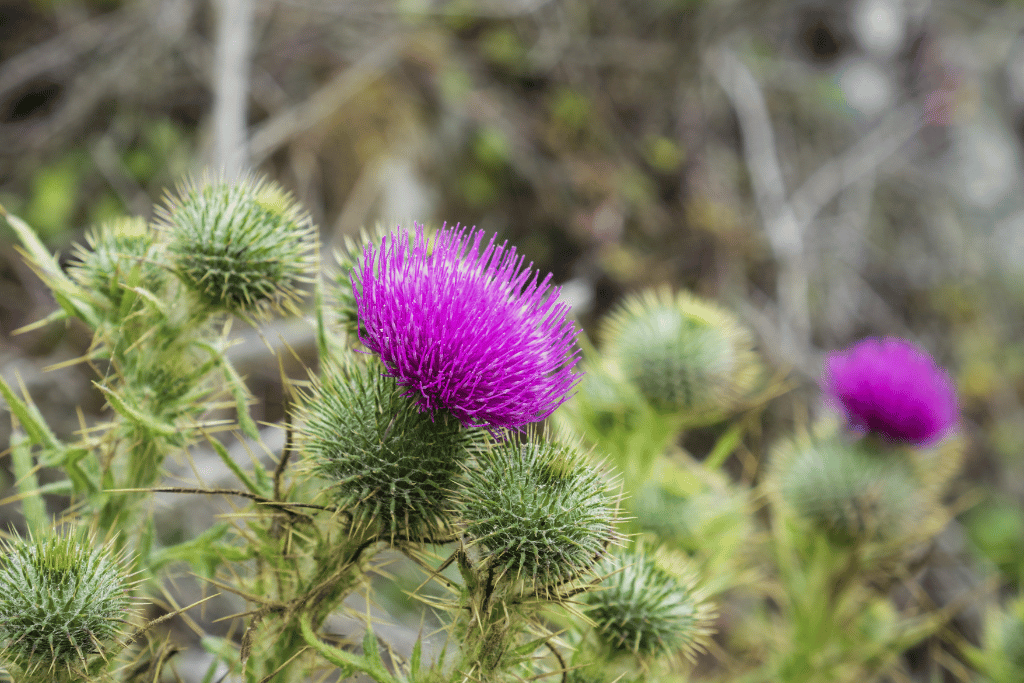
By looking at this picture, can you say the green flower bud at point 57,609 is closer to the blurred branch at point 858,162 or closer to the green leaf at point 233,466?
the green leaf at point 233,466

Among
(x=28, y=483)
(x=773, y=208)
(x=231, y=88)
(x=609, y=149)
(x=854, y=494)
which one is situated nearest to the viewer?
(x=28, y=483)

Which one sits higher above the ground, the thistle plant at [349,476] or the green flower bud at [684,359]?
the green flower bud at [684,359]

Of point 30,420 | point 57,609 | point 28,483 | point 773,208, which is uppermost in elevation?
point 773,208

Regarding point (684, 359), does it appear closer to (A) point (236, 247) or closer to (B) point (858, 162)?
(A) point (236, 247)

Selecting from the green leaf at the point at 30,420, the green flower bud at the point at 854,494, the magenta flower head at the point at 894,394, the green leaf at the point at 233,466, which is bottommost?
the green leaf at the point at 30,420

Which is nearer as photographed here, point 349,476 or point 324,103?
point 349,476

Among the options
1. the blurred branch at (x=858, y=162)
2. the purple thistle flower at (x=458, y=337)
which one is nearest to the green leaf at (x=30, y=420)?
the purple thistle flower at (x=458, y=337)

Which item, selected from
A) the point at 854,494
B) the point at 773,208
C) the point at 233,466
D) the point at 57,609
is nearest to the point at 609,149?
the point at 773,208

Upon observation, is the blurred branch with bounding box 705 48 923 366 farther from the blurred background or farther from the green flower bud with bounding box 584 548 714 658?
the green flower bud with bounding box 584 548 714 658
